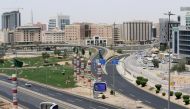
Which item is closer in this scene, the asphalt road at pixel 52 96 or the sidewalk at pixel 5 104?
the sidewalk at pixel 5 104

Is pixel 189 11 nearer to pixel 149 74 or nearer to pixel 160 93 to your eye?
pixel 149 74

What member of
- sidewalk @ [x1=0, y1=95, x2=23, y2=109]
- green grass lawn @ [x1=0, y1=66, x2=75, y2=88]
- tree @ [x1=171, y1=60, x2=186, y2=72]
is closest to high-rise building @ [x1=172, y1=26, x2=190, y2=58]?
tree @ [x1=171, y1=60, x2=186, y2=72]

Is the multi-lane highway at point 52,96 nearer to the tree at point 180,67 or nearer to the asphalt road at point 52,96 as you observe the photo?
the asphalt road at point 52,96

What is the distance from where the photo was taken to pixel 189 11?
6619 inches

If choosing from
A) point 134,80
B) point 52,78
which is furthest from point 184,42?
point 52,78

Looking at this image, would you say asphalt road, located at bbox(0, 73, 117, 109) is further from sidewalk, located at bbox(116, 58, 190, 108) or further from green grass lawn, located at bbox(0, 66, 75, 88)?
sidewalk, located at bbox(116, 58, 190, 108)

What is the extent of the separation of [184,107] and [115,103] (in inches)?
463

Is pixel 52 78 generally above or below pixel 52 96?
above

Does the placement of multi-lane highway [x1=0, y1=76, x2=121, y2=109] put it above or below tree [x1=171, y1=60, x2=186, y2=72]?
below

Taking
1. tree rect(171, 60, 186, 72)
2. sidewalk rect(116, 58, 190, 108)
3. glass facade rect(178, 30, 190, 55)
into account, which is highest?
glass facade rect(178, 30, 190, 55)

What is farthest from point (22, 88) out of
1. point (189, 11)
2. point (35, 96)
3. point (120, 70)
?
point (189, 11)

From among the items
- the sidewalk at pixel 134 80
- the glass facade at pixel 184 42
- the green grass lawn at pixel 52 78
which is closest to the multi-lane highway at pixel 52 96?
the green grass lawn at pixel 52 78

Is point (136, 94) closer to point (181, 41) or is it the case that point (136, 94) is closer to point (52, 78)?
point (52, 78)

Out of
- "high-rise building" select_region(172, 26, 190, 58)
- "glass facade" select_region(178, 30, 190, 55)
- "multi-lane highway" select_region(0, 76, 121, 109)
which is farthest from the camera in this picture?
"high-rise building" select_region(172, 26, 190, 58)
